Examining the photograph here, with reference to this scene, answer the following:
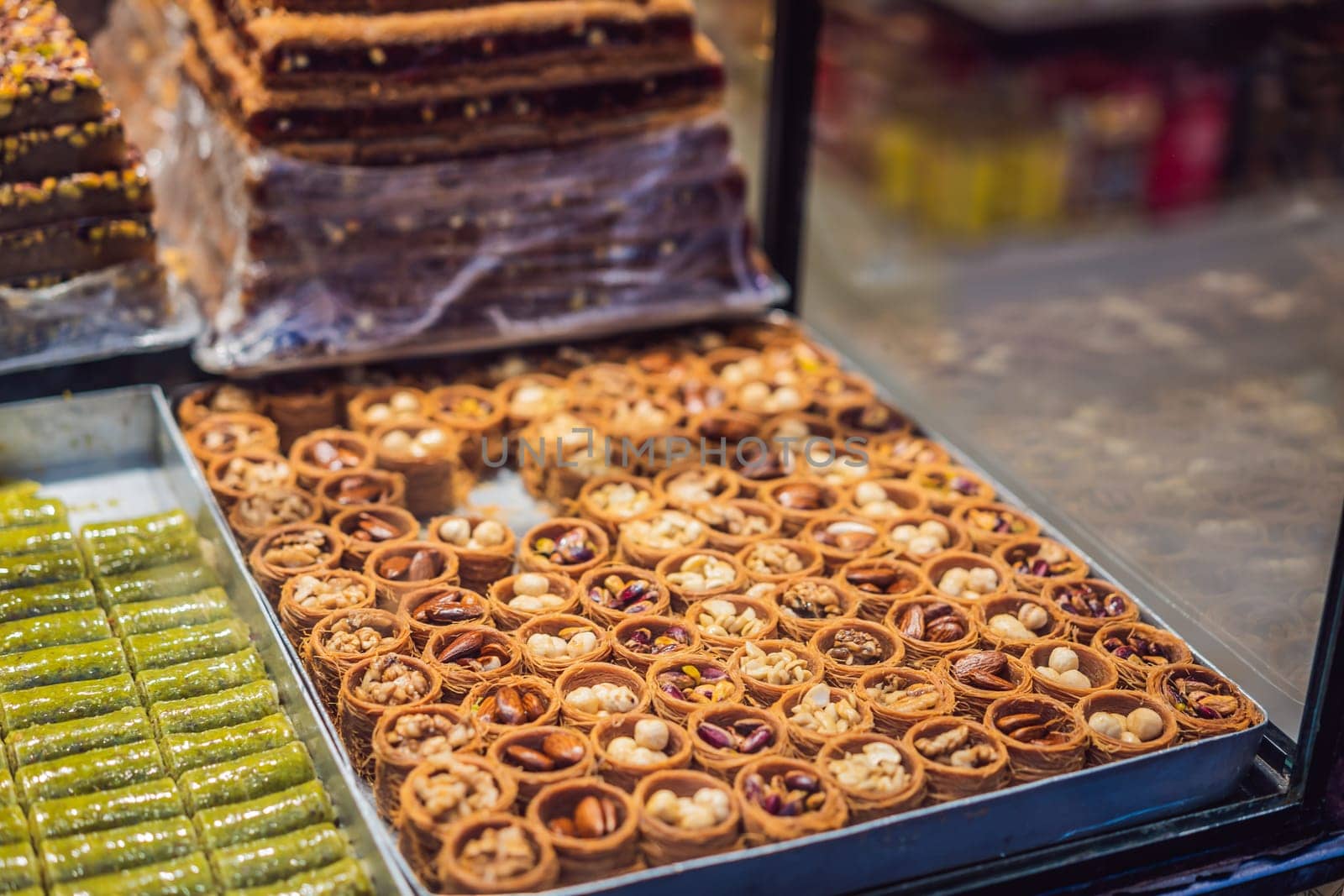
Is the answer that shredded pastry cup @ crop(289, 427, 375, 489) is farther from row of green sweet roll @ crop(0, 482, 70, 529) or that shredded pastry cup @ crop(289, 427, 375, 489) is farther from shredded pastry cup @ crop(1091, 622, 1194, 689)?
shredded pastry cup @ crop(1091, 622, 1194, 689)

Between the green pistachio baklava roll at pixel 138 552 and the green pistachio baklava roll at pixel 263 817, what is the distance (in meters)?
0.68

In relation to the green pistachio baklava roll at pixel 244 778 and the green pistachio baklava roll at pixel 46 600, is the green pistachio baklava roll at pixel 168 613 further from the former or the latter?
the green pistachio baklava roll at pixel 244 778

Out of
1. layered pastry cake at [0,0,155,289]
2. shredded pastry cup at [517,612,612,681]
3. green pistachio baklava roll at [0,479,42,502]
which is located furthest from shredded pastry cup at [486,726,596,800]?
layered pastry cake at [0,0,155,289]

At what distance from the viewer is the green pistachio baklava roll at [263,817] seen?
2.07 metres

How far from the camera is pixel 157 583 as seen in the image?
8.56 ft

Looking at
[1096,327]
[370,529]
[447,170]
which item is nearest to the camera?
[370,529]

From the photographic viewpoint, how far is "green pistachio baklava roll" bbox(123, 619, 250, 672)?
2.41 metres

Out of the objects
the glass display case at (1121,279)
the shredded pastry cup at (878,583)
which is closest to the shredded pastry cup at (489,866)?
the glass display case at (1121,279)

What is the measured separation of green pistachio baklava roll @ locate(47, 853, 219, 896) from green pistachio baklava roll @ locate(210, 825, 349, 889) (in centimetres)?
2

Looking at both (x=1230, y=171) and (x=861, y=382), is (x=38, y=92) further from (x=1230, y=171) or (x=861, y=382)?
(x=1230, y=171)

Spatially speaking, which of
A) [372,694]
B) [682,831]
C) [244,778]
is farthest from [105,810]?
[682,831]

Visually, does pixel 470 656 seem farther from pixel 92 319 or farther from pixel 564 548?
pixel 92 319

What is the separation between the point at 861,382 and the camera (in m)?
3.33

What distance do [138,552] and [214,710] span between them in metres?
0.51
